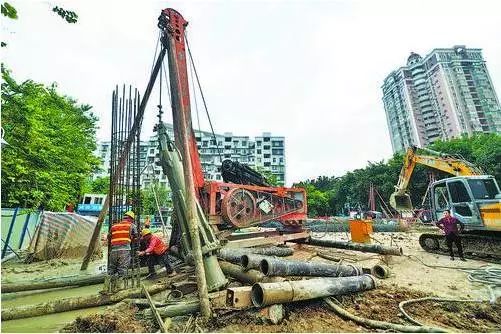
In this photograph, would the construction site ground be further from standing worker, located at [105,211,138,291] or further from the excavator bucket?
the excavator bucket

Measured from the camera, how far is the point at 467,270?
7.00 metres

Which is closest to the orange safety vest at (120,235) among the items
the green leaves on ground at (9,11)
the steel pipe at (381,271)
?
the green leaves on ground at (9,11)

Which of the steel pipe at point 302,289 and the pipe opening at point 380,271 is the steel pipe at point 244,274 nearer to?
the steel pipe at point 302,289

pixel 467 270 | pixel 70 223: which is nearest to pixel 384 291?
pixel 467 270

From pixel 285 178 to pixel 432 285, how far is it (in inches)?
2739

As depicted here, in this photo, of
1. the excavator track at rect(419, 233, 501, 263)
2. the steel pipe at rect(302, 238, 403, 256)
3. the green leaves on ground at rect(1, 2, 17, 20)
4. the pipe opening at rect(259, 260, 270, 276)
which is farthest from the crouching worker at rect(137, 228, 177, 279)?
the excavator track at rect(419, 233, 501, 263)

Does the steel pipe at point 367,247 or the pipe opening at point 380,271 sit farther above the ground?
the steel pipe at point 367,247

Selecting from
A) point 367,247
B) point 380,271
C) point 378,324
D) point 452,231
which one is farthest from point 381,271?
point 452,231

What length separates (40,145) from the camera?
9453mm

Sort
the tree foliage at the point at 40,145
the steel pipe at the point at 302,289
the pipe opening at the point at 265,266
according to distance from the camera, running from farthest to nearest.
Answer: the tree foliage at the point at 40,145 < the pipe opening at the point at 265,266 < the steel pipe at the point at 302,289

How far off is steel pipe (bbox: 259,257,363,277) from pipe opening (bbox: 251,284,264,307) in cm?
80

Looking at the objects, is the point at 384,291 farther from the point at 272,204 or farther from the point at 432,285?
the point at 272,204

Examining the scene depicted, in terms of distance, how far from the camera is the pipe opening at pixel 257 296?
3.69m

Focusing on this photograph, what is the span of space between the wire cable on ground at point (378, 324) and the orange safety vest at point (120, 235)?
4204mm
